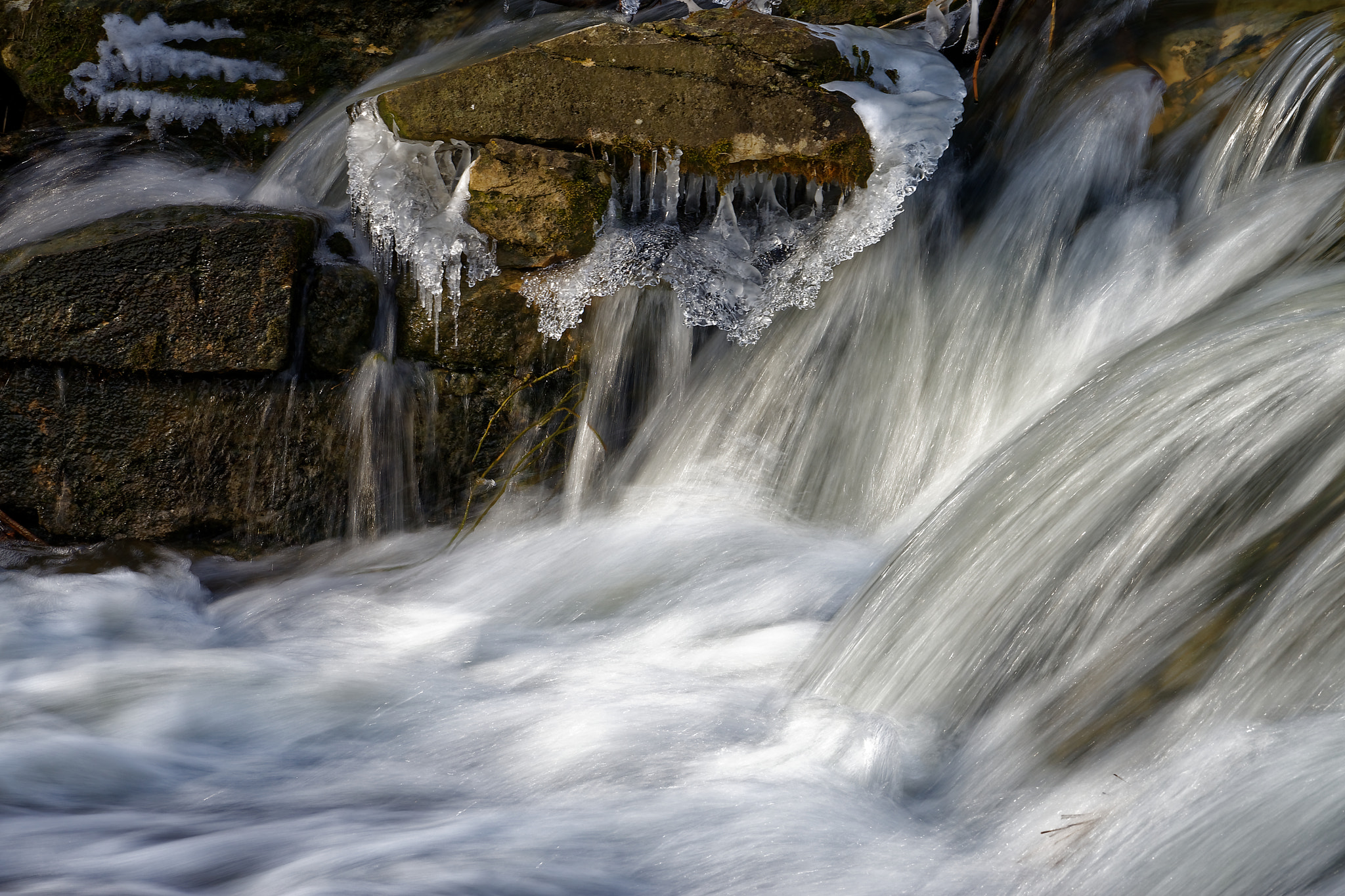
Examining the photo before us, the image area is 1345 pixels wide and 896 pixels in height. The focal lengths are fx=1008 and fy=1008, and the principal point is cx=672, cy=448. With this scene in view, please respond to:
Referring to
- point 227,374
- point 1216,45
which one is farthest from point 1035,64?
point 227,374

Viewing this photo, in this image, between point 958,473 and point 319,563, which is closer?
point 958,473

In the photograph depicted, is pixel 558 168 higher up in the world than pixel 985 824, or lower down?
higher up

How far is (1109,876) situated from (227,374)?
293 cm

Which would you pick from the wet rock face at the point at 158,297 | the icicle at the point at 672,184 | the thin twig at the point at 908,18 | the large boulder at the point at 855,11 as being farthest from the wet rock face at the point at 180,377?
the thin twig at the point at 908,18

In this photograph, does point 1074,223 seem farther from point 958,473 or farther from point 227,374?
point 227,374

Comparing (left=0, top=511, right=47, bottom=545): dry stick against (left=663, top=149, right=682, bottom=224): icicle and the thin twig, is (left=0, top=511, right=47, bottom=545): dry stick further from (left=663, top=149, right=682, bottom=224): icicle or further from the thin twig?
the thin twig

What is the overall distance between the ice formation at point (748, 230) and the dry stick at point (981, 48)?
1.17ft

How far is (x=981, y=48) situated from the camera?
12.5ft

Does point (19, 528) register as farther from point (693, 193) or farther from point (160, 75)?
point (693, 193)

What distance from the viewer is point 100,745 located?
2465 millimetres

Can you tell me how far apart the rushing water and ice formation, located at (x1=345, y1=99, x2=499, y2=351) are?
0.49 metres

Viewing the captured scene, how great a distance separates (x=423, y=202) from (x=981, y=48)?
2152mm

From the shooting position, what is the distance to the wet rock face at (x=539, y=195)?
3.26m

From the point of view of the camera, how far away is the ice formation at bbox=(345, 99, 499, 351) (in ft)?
11.0
